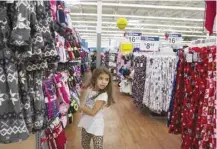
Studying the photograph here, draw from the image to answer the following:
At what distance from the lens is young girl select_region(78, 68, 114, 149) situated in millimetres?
3008

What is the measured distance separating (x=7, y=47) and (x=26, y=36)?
134 millimetres

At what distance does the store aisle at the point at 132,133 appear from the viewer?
14.7 feet

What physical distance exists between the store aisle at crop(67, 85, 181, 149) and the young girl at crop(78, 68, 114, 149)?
136cm

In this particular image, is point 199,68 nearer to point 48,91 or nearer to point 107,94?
point 107,94

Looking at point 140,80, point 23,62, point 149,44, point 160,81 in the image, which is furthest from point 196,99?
point 149,44

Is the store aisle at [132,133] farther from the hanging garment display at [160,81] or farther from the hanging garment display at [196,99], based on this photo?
the hanging garment display at [196,99]

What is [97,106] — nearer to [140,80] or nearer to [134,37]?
[140,80]

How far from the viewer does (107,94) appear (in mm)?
3100

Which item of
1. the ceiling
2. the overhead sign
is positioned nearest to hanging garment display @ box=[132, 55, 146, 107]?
the ceiling

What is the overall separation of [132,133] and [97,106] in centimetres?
236

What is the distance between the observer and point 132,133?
16.9ft

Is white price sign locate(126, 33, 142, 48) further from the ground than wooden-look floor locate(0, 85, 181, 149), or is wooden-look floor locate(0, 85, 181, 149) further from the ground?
white price sign locate(126, 33, 142, 48)

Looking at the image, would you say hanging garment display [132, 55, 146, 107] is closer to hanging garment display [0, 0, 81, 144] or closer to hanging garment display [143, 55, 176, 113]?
hanging garment display [143, 55, 176, 113]

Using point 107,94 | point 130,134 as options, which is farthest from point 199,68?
point 130,134
